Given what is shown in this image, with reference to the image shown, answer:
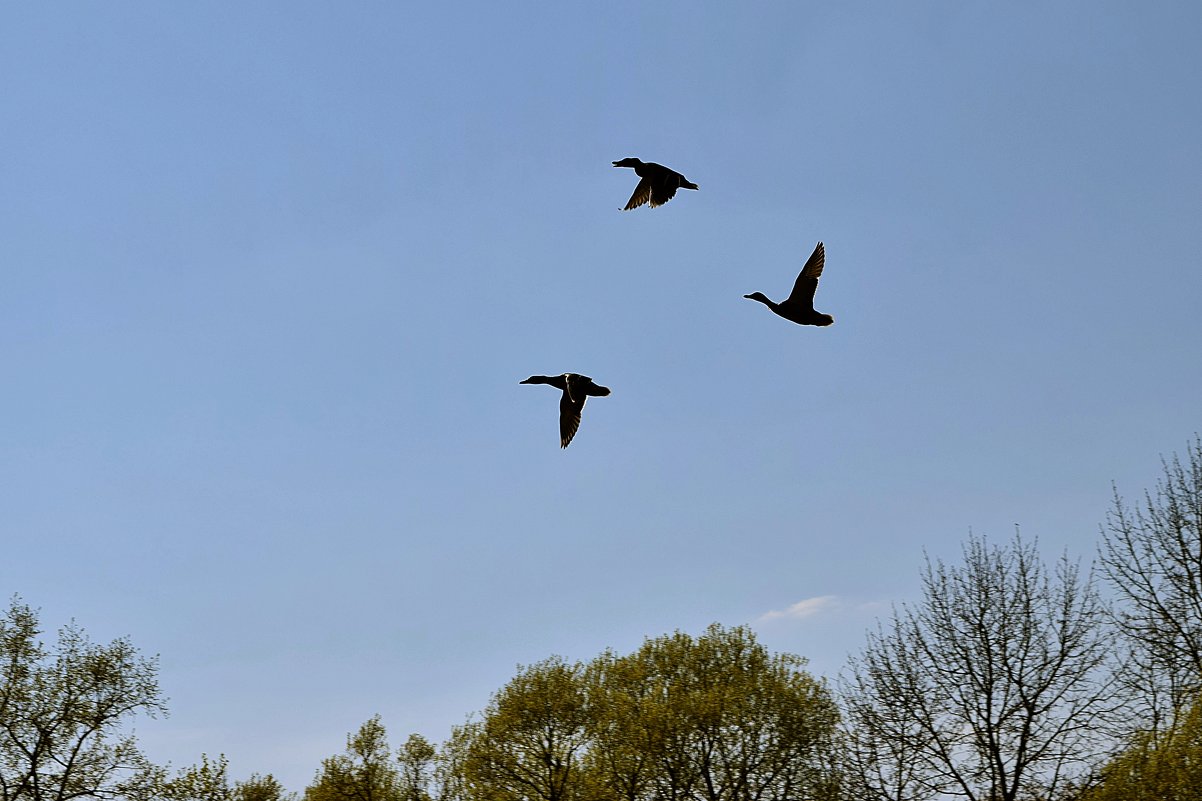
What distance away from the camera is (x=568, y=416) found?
18516mm

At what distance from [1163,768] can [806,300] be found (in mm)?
11522

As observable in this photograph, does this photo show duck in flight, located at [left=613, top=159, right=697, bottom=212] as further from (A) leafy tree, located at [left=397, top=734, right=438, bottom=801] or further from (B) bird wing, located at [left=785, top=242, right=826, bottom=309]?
(A) leafy tree, located at [left=397, top=734, right=438, bottom=801]

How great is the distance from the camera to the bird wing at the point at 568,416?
18.0m

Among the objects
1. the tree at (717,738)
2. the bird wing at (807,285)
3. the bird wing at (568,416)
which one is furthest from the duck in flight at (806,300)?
the tree at (717,738)

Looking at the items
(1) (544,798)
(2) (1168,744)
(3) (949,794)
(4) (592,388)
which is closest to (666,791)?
(1) (544,798)

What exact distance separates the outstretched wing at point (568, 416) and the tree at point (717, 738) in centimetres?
2177

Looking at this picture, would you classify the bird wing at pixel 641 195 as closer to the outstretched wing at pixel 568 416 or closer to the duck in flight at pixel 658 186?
the duck in flight at pixel 658 186

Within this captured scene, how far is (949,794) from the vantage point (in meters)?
26.9

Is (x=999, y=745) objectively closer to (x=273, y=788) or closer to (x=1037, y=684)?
(x=1037, y=684)

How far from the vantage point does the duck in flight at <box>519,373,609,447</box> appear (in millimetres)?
17559

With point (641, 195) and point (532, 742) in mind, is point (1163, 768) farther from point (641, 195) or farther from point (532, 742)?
point (532, 742)

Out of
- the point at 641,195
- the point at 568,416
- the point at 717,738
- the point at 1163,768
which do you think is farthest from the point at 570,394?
the point at 717,738

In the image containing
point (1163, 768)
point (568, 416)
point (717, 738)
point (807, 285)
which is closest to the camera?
point (807, 285)

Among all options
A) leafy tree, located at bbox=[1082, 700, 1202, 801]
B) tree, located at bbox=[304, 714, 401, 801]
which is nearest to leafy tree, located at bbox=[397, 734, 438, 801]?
tree, located at bbox=[304, 714, 401, 801]
